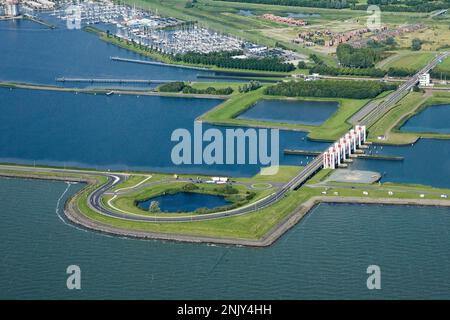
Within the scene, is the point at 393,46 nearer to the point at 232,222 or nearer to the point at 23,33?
the point at 23,33

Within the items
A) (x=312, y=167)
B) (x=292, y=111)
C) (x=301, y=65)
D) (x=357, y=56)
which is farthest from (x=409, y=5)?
(x=312, y=167)

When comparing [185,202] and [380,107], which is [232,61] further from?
[185,202]

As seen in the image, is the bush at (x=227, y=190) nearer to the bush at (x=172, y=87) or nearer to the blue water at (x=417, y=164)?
the blue water at (x=417, y=164)

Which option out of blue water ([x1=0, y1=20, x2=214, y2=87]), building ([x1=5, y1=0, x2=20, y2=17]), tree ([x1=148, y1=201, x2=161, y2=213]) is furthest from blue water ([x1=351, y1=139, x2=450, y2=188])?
building ([x1=5, y1=0, x2=20, y2=17])

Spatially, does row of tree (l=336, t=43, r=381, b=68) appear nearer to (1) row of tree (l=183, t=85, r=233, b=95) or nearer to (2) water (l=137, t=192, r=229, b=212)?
(1) row of tree (l=183, t=85, r=233, b=95)

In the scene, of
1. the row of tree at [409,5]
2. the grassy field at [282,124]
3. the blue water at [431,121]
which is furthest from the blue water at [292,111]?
the row of tree at [409,5]

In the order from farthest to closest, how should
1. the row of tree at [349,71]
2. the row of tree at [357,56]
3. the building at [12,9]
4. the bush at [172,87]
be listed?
1. the building at [12,9]
2. the row of tree at [357,56]
3. the row of tree at [349,71]
4. the bush at [172,87]

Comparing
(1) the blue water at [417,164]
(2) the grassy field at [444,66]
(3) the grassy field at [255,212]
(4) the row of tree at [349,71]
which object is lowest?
(1) the blue water at [417,164]
